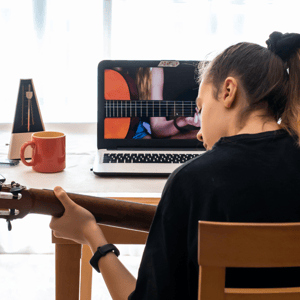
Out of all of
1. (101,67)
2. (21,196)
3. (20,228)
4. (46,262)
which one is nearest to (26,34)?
(101,67)

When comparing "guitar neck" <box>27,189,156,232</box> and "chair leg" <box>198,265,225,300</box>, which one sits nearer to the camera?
"chair leg" <box>198,265,225,300</box>

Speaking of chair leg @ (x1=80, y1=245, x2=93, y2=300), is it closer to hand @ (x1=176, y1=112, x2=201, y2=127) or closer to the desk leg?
the desk leg

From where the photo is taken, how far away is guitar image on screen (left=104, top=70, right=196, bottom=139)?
1292 millimetres

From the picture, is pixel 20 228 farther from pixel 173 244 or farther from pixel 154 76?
pixel 173 244

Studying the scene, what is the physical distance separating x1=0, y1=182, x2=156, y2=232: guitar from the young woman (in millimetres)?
123

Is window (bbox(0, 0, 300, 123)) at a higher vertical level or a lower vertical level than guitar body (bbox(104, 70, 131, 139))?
higher

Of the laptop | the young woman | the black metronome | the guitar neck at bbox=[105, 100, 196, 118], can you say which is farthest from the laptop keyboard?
the young woman

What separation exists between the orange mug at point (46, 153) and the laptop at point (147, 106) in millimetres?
221

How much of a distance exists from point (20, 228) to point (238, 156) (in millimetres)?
1744

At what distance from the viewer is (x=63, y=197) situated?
730mm

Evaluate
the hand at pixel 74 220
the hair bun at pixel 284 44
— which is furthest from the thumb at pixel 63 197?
the hair bun at pixel 284 44

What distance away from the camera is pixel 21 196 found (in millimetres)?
702

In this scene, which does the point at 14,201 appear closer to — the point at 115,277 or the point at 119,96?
A: the point at 115,277

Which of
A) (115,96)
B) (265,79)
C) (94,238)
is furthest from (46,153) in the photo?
(265,79)
